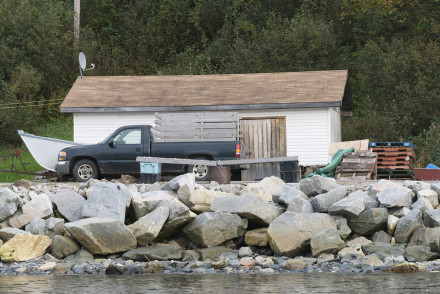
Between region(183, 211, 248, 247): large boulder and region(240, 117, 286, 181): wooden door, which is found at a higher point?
region(240, 117, 286, 181): wooden door

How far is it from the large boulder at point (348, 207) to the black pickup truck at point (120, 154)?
312 inches

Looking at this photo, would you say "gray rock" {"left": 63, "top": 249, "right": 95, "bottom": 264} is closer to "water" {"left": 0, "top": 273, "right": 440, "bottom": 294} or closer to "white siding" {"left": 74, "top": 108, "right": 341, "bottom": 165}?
"water" {"left": 0, "top": 273, "right": 440, "bottom": 294}

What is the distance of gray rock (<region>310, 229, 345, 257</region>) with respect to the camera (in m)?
14.7

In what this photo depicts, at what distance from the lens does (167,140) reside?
24594mm

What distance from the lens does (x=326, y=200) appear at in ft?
53.8

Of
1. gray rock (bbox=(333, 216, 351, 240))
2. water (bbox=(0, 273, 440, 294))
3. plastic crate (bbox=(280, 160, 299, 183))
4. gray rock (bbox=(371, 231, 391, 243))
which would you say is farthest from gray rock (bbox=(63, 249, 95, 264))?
plastic crate (bbox=(280, 160, 299, 183))

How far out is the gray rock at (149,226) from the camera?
15.4 meters

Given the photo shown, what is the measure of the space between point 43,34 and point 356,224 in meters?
28.7

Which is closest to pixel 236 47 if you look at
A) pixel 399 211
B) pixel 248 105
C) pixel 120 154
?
pixel 248 105

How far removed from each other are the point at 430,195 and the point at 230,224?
4.39 metres

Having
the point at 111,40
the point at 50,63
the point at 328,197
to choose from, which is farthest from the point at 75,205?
the point at 111,40

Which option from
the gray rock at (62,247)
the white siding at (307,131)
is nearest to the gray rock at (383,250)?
the gray rock at (62,247)

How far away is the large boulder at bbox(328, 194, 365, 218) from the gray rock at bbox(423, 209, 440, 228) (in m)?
1.26

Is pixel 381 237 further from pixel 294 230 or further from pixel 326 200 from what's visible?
pixel 294 230
